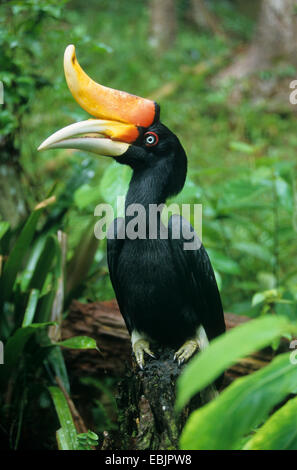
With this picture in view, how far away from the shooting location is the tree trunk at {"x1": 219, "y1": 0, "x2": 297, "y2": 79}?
6.65m

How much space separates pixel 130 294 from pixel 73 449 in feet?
2.41

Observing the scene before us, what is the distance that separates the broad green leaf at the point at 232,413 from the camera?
2.74ft

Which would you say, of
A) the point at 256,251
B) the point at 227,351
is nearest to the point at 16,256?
the point at 256,251

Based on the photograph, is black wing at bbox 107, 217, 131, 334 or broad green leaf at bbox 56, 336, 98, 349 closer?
black wing at bbox 107, 217, 131, 334

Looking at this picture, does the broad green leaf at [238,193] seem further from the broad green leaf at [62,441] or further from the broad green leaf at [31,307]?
the broad green leaf at [62,441]

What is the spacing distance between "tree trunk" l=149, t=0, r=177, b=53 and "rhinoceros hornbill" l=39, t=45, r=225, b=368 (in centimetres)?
665

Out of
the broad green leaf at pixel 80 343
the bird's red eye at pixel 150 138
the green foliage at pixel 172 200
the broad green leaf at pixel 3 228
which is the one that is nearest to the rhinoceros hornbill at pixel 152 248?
the bird's red eye at pixel 150 138

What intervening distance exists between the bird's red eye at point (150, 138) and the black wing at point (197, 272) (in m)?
0.32

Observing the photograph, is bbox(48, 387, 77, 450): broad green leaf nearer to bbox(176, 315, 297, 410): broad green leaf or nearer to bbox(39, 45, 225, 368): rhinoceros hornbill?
bbox(39, 45, 225, 368): rhinoceros hornbill

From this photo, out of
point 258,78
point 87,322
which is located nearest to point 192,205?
point 87,322

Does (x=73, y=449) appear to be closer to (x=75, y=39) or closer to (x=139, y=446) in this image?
(x=139, y=446)

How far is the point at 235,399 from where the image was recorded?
0.86 metres

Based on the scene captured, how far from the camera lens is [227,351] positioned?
2.44ft

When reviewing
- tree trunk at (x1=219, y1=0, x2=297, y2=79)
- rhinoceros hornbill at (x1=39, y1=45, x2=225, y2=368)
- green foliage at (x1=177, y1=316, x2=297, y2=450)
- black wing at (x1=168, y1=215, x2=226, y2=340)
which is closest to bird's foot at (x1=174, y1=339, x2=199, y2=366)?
rhinoceros hornbill at (x1=39, y1=45, x2=225, y2=368)
